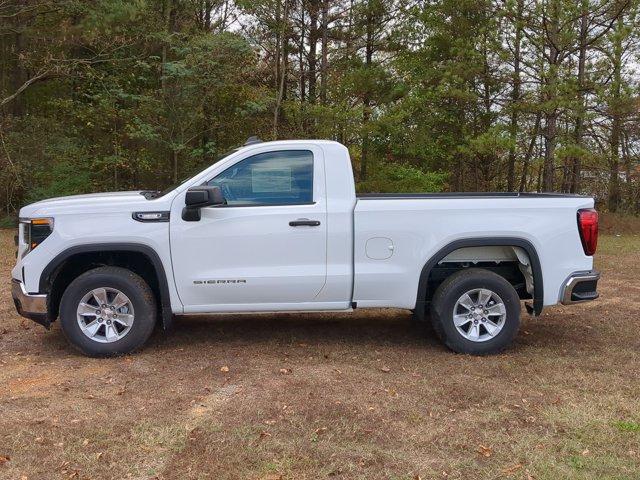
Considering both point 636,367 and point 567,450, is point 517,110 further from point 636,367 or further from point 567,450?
point 567,450

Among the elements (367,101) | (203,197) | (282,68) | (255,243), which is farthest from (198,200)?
(367,101)

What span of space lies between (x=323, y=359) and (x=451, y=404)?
1388mm

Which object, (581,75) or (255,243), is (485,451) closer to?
(255,243)

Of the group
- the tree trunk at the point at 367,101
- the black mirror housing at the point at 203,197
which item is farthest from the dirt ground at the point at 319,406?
the tree trunk at the point at 367,101

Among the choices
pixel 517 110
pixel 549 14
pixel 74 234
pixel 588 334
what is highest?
pixel 549 14

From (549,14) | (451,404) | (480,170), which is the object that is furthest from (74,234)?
(480,170)

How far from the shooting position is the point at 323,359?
526 cm

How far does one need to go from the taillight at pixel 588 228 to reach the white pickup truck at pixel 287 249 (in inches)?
0.5

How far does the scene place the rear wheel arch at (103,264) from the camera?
507 centimetres

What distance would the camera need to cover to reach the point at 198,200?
16.1ft

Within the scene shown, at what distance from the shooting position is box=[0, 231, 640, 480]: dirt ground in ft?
10.9

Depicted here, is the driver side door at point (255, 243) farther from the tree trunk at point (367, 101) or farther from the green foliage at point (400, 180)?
the green foliage at point (400, 180)

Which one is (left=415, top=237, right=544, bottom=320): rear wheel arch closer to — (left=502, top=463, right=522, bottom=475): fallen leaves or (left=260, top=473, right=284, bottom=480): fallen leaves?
(left=502, top=463, right=522, bottom=475): fallen leaves

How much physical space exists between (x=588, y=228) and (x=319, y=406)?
301 centimetres
